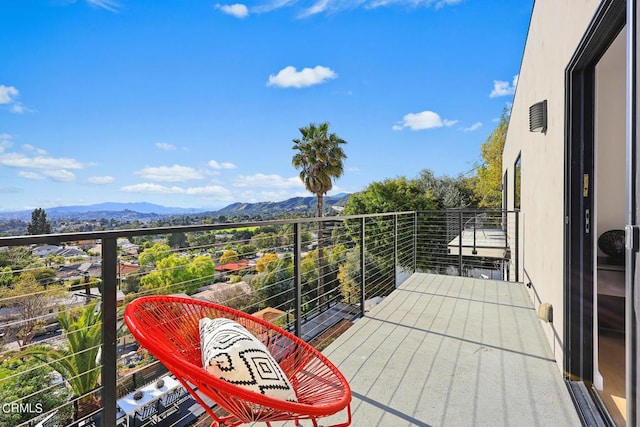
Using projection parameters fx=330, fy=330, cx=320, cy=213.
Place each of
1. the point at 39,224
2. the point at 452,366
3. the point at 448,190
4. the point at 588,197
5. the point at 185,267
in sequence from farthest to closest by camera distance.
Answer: the point at 448,190 < the point at 39,224 < the point at 452,366 < the point at 185,267 < the point at 588,197

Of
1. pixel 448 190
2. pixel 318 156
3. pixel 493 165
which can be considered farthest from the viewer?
pixel 448 190

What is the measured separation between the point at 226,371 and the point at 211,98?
4669 centimetres

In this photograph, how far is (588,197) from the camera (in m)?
1.72

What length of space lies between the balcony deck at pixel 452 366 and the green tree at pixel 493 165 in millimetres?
12471

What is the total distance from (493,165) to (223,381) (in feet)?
52.3

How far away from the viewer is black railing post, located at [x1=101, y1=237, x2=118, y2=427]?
3.91 feet

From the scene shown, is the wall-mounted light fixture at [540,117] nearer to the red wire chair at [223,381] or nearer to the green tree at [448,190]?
the red wire chair at [223,381]

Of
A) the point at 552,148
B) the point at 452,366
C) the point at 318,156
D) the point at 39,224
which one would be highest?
the point at 318,156

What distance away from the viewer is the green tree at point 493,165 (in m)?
14.3

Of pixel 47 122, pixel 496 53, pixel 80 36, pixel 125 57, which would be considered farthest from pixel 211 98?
pixel 496 53

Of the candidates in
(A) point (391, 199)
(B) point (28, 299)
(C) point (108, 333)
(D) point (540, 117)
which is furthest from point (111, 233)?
(A) point (391, 199)

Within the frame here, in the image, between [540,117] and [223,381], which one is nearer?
[223,381]

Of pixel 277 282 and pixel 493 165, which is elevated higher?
pixel 493 165

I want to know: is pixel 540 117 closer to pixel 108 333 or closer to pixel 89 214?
pixel 108 333
